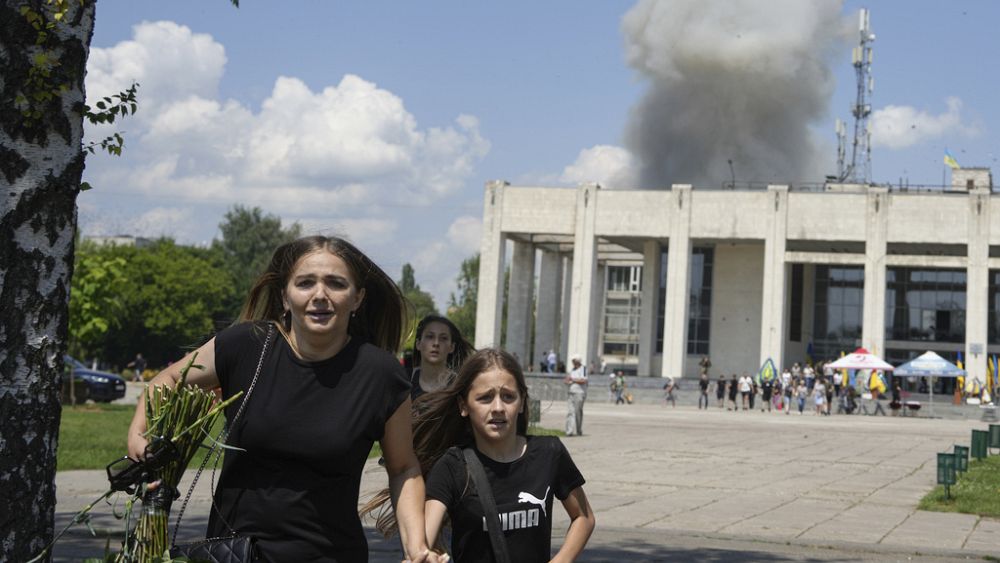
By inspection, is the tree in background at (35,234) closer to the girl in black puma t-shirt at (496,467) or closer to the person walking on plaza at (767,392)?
the girl in black puma t-shirt at (496,467)

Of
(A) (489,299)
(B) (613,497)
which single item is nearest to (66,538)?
(B) (613,497)

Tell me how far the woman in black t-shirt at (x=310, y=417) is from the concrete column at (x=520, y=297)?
69.7 m

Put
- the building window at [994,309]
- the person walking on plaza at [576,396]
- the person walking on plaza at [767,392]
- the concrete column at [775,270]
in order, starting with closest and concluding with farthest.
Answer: the person walking on plaza at [576,396] → the person walking on plaza at [767,392] → the concrete column at [775,270] → the building window at [994,309]

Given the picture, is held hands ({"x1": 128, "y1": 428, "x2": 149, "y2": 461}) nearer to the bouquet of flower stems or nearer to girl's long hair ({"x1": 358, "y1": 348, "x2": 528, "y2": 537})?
the bouquet of flower stems

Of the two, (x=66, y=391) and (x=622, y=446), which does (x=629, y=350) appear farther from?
(x=622, y=446)

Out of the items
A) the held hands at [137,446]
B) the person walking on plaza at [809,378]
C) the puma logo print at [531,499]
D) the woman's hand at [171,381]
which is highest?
the person walking on plaza at [809,378]

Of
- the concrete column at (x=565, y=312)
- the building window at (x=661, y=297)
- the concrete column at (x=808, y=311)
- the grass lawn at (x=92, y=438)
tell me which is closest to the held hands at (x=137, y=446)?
the grass lawn at (x=92, y=438)

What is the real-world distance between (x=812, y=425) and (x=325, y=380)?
32.6 m

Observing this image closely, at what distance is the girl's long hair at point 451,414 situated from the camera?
14.5 feet

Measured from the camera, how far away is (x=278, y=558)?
354cm

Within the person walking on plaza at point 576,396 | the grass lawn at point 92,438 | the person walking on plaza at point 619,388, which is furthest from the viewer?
the person walking on plaza at point 619,388

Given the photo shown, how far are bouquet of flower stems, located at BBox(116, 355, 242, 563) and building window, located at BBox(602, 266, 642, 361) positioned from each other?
358 feet

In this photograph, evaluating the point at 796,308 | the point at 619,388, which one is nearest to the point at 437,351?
the point at 619,388

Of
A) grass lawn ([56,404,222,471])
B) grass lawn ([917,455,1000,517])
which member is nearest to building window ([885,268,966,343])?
grass lawn ([56,404,222,471])
